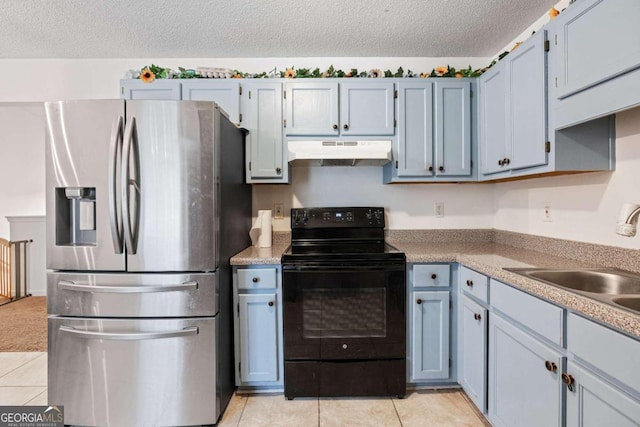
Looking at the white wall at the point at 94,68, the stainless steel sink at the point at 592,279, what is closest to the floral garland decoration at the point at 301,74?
the white wall at the point at 94,68

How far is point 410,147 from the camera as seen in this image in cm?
231

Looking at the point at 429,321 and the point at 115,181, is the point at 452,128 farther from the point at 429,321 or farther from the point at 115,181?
the point at 115,181

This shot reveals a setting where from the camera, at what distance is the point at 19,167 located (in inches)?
181

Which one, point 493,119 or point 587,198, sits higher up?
point 493,119

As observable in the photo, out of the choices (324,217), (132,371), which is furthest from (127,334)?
(324,217)

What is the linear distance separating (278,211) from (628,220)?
2.09 metres

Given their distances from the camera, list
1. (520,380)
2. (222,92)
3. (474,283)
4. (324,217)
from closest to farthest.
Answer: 1. (520,380)
2. (474,283)
3. (222,92)
4. (324,217)

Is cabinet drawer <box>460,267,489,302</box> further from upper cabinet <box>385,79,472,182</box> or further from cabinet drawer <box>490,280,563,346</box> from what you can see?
upper cabinet <box>385,79,472,182</box>

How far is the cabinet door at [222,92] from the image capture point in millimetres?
2270

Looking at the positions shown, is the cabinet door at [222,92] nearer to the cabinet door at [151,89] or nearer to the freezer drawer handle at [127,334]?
the cabinet door at [151,89]

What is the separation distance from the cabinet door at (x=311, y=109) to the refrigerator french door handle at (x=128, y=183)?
0.99 metres

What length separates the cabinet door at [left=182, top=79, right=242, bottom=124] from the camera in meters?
2.27

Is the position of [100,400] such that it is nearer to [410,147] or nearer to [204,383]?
[204,383]

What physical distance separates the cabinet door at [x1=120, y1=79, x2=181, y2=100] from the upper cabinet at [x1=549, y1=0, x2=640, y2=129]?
2.32 metres
